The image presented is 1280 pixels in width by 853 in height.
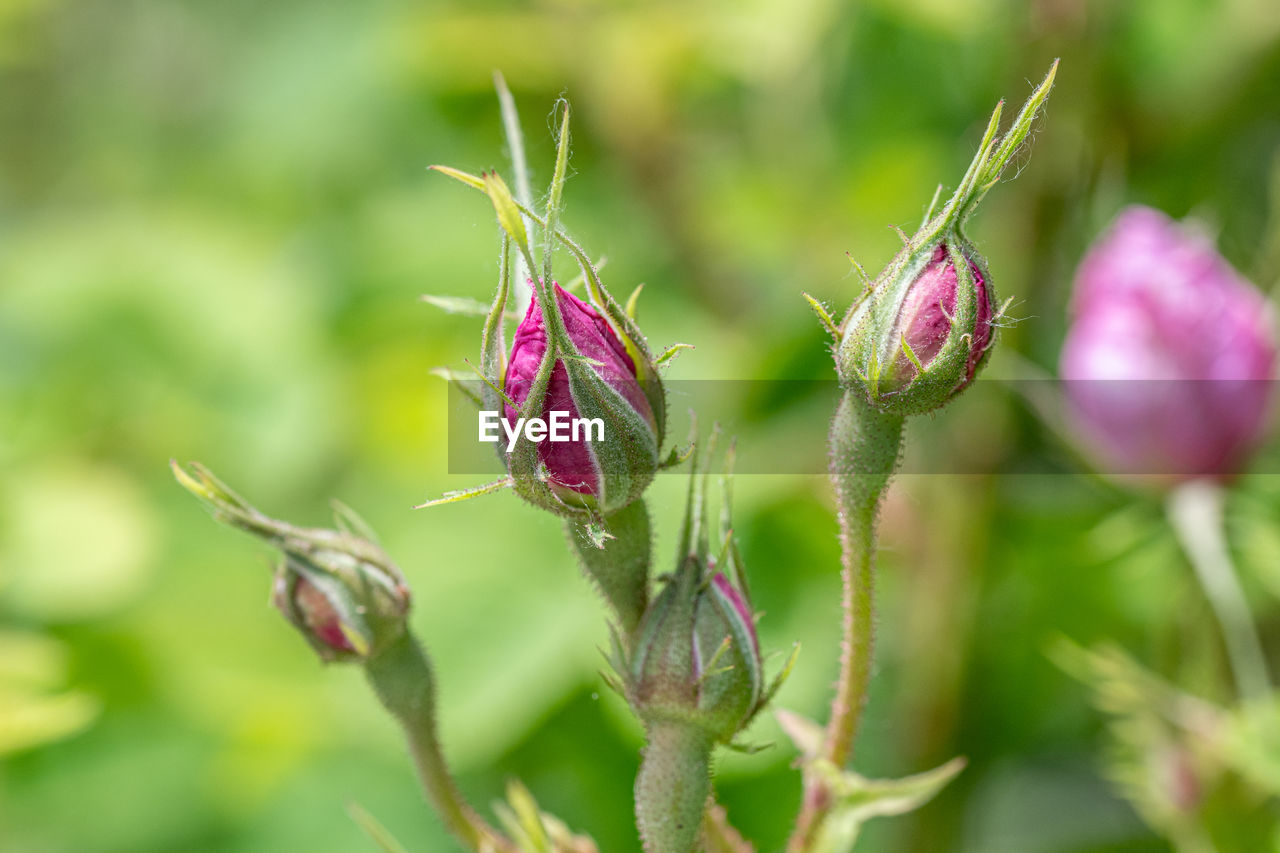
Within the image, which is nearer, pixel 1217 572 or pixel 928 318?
pixel 928 318

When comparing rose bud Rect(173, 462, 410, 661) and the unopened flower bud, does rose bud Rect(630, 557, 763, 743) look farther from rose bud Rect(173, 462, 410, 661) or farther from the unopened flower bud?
rose bud Rect(173, 462, 410, 661)

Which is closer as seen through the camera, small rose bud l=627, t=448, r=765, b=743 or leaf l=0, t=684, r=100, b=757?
small rose bud l=627, t=448, r=765, b=743

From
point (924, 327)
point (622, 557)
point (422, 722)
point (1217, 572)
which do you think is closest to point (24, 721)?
point (422, 722)

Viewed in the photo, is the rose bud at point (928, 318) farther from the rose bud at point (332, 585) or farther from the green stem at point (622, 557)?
the rose bud at point (332, 585)

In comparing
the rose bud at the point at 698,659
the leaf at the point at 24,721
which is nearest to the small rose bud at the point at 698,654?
the rose bud at the point at 698,659

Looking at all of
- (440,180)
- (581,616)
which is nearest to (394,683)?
(581,616)

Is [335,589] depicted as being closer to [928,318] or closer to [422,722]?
[422,722]

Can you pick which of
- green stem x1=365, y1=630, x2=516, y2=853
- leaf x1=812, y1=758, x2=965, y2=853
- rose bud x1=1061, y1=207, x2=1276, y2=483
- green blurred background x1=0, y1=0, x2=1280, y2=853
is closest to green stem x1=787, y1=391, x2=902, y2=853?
leaf x1=812, y1=758, x2=965, y2=853
